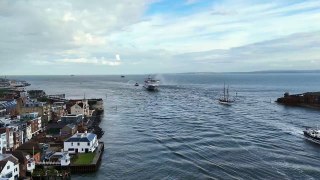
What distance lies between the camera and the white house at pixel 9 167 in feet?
129

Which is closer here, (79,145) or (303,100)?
(79,145)

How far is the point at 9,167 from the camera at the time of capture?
40625 millimetres

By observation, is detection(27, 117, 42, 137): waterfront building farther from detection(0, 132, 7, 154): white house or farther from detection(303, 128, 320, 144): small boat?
detection(303, 128, 320, 144): small boat

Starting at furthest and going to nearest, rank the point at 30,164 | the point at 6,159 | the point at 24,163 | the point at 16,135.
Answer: the point at 16,135, the point at 30,164, the point at 24,163, the point at 6,159

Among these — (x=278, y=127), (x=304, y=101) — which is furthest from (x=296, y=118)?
(x=304, y=101)

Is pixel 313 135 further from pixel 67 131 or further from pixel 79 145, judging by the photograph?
pixel 67 131

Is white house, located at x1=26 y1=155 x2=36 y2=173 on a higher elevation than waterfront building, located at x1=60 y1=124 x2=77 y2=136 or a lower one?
lower

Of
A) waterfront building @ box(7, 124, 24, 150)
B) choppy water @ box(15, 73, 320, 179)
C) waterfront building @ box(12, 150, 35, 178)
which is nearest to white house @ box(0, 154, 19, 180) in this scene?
waterfront building @ box(12, 150, 35, 178)

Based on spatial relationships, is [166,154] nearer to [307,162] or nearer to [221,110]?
[307,162]

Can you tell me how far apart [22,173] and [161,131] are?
108 ft

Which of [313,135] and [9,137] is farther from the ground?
[9,137]

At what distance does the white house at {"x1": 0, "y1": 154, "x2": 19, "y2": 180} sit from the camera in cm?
3941

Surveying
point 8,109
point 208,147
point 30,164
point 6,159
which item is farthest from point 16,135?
point 8,109

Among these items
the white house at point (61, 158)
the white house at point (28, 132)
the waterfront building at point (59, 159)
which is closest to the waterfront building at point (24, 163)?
the waterfront building at point (59, 159)
